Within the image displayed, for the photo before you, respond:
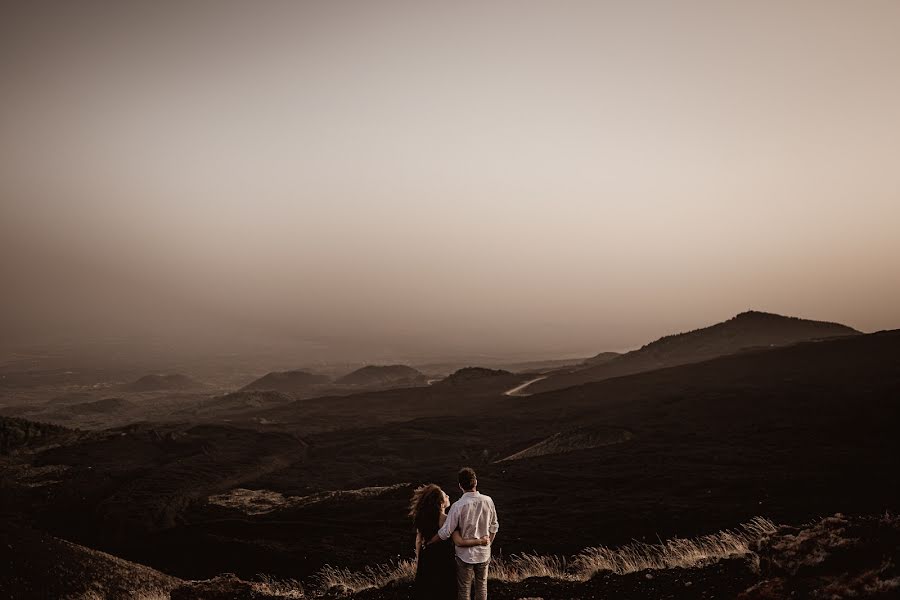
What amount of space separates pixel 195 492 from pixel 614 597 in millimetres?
40252

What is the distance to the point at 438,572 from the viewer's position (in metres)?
6.81

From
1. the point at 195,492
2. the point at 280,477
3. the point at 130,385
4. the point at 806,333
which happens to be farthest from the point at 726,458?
the point at 130,385

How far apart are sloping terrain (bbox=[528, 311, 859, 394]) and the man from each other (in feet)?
278

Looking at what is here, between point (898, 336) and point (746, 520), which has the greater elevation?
point (898, 336)

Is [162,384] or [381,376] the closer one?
[381,376]

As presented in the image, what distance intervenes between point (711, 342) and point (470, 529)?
10793 cm

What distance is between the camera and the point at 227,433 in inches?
2420

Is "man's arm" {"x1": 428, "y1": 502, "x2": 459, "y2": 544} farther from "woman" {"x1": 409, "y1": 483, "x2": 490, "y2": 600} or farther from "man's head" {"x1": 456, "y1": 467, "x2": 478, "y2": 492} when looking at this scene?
"man's head" {"x1": 456, "y1": 467, "x2": 478, "y2": 492}

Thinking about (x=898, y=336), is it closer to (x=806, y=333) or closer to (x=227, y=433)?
(x=806, y=333)

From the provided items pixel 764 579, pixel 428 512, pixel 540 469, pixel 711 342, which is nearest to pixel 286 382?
pixel 711 342

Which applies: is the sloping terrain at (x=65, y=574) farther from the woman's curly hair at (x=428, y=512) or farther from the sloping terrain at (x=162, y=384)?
the sloping terrain at (x=162, y=384)

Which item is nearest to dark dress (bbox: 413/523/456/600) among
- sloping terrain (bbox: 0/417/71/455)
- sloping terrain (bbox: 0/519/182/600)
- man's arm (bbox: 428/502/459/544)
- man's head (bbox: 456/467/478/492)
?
man's arm (bbox: 428/502/459/544)

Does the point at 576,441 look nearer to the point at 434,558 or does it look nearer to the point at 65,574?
the point at 65,574

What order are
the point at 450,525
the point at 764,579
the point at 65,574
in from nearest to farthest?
the point at 450,525 < the point at 764,579 < the point at 65,574
